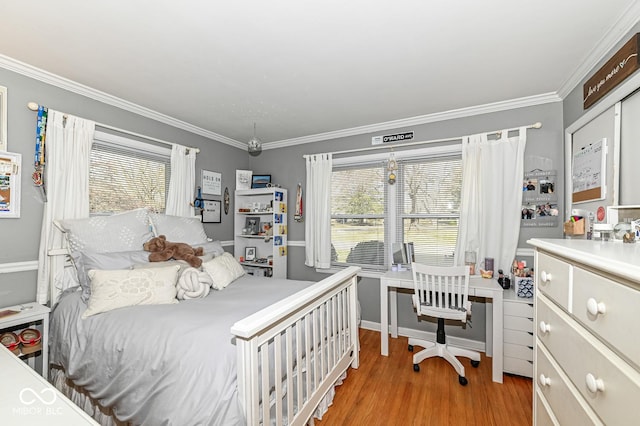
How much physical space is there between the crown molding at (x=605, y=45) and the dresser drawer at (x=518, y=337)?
204cm

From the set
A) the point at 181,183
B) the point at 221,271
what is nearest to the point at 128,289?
the point at 221,271

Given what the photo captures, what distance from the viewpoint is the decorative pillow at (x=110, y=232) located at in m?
2.21

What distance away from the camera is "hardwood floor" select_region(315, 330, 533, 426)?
1.89 metres

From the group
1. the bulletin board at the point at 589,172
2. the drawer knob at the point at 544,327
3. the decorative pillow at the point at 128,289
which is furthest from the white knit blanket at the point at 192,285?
the bulletin board at the point at 589,172

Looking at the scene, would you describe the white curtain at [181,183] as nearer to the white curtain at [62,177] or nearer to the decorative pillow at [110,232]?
the decorative pillow at [110,232]

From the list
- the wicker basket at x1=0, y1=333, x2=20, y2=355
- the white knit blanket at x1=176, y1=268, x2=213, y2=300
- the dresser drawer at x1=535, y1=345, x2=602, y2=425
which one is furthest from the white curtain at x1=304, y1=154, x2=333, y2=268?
the wicker basket at x1=0, y1=333, x2=20, y2=355

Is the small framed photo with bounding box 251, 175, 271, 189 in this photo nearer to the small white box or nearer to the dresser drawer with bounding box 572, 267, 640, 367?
the small white box

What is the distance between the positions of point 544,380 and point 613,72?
6.20ft

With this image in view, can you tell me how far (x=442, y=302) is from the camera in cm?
259

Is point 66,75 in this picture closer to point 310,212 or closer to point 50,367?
point 50,367

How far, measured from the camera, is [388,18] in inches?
63.7

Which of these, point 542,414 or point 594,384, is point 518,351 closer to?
point 542,414

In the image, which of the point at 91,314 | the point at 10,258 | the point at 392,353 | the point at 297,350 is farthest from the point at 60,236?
the point at 392,353

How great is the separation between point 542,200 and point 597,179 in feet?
2.40
